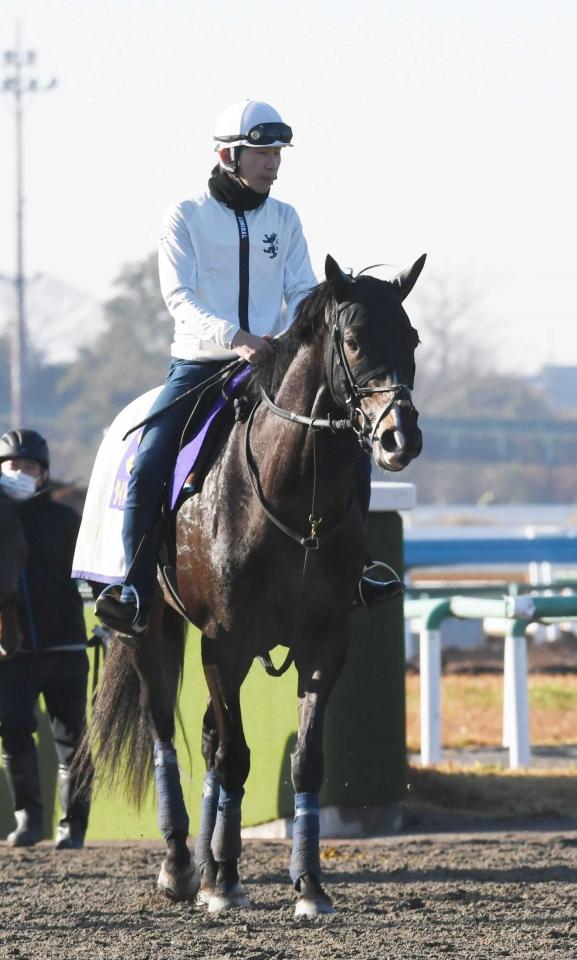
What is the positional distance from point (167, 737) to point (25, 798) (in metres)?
1.91

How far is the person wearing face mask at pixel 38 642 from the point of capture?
9.05 m

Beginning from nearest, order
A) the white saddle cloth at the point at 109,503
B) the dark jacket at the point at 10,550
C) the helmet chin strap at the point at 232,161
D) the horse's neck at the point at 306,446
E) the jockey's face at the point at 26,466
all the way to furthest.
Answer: the horse's neck at the point at 306,446, the helmet chin strap at the point at 232,161, the white saddle cloth at the point at 109,503, the dark jacket at the point at 10,550, the jockey's face at the point at 26,466

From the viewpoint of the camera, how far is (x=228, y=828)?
6.73m

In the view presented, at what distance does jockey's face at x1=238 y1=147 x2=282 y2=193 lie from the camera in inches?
270

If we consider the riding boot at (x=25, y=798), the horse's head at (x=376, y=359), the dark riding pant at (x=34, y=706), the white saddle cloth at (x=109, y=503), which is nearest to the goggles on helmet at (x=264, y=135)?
the horse's head at (x=376, y=359)

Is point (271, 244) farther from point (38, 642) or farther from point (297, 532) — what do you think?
point (38, 642)

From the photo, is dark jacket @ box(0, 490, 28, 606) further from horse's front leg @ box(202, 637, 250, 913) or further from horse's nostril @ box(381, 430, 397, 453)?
horse's nostril @ box(381, 430, 397, 453)

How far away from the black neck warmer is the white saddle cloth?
2.81 feet

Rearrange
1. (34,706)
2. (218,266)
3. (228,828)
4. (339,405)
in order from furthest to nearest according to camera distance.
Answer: (34,706) → (218,266) → (228,828) → (339,405)

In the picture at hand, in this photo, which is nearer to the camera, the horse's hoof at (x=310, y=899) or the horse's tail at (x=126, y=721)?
the horse's hoof at (x=310, y=899)

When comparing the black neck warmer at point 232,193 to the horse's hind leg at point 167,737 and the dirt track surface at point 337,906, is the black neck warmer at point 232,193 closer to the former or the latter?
the horse's hind leg at point 167,737

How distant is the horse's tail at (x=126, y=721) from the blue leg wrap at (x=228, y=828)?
0.96 m

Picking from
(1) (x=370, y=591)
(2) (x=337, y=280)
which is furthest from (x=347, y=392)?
(1) (x=370, y=591)

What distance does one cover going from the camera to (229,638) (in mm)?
6430
